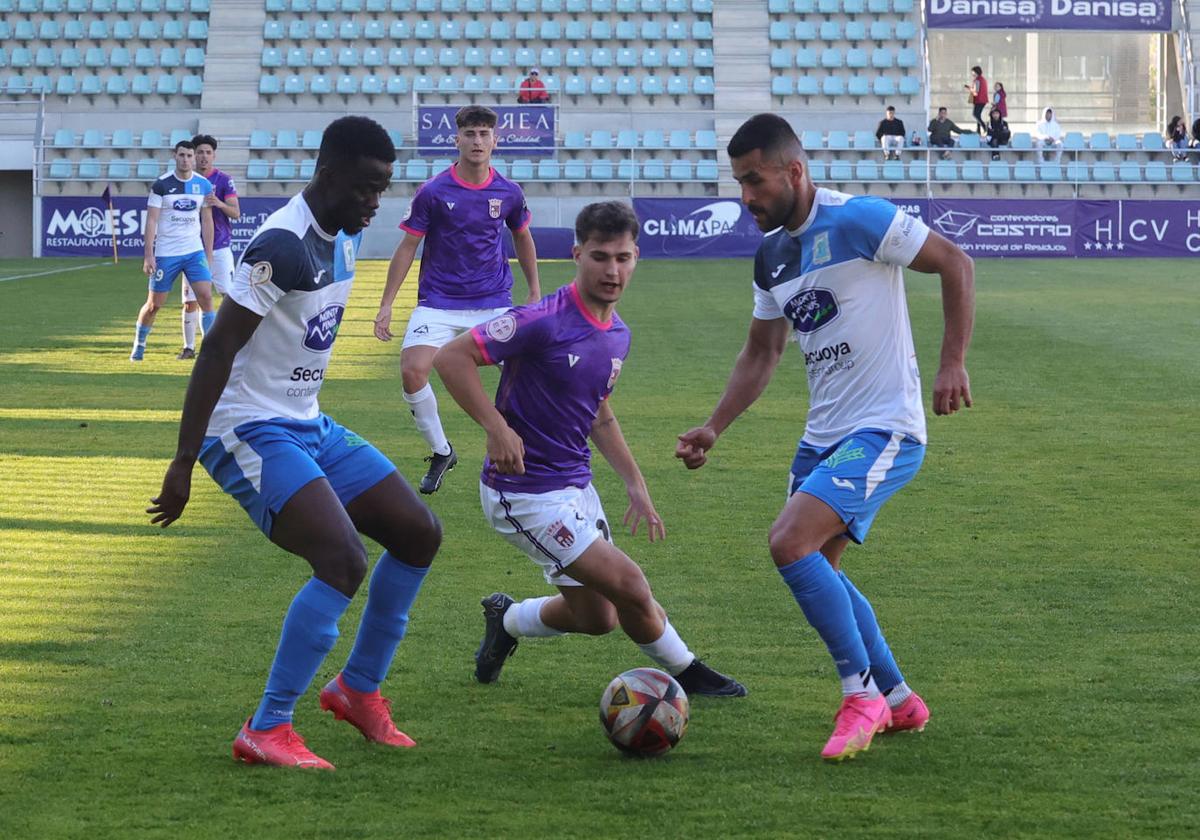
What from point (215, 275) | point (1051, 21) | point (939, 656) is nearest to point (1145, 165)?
point (1051, 21)

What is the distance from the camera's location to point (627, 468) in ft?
16.7

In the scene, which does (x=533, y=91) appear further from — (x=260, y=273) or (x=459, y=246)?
(x=260, y=273)

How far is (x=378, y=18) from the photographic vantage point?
41.6 m

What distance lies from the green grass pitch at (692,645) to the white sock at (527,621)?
19cm

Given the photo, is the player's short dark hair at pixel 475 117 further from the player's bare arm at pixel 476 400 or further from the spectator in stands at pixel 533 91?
the spectator in stands at pixel 533 91

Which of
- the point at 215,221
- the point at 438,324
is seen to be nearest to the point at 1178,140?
the point at 215,221

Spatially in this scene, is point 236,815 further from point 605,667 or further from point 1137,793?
point 1137,793

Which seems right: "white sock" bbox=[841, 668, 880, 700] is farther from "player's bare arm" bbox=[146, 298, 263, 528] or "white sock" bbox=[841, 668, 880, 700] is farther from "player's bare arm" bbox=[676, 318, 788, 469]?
"player's bare arm" bbox=[146, 298, 263, 528]

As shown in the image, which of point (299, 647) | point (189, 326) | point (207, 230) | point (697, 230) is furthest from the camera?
point (697, 230)

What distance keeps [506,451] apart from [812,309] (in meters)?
1.10

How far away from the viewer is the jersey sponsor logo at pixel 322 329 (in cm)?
477

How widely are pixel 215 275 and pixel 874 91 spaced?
87.5 ft

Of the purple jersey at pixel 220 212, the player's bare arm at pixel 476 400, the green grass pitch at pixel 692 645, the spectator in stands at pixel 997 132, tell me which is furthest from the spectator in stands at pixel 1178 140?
the player's bare arm at pixel 476 400

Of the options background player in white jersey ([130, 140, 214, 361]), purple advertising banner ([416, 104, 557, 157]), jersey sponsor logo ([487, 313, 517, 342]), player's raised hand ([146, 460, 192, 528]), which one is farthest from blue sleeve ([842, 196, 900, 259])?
purple advertising banner ([416, 104, 557, 157])
